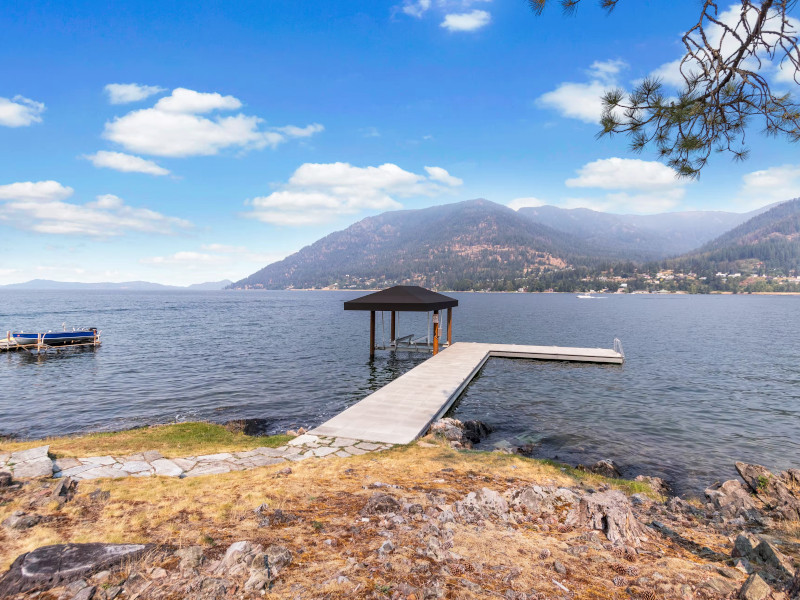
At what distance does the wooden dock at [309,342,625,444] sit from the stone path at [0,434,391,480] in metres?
1.12

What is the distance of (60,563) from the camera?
4457 millimetres

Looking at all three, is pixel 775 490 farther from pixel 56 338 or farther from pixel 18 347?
pixel 18 347

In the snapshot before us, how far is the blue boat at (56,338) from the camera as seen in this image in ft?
109

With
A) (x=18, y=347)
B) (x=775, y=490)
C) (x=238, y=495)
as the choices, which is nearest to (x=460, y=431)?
(x=775, y=490)

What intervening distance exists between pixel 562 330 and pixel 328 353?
31406 mm

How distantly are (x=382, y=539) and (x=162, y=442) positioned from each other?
838 centimetres

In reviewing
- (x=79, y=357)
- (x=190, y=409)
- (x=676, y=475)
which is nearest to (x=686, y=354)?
(x=676, y=475)

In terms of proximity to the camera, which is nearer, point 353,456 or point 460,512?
point 460,512

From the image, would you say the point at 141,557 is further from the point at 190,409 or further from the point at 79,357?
the point at 79,357

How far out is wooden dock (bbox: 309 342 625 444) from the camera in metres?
11.8

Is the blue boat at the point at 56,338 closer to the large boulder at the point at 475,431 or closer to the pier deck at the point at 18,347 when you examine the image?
the pier deck at the point at 18,347

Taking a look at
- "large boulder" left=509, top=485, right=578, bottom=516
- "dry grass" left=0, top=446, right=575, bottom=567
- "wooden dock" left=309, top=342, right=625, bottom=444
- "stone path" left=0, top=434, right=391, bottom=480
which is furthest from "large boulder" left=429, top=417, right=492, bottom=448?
"large boulder" left=509, top=485, right=578, bottom=516

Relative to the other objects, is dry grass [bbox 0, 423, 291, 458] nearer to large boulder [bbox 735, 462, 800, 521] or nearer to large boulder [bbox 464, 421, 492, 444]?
large boulder [bbox 464, 421, 492, 444]

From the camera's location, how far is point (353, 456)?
970 cm
